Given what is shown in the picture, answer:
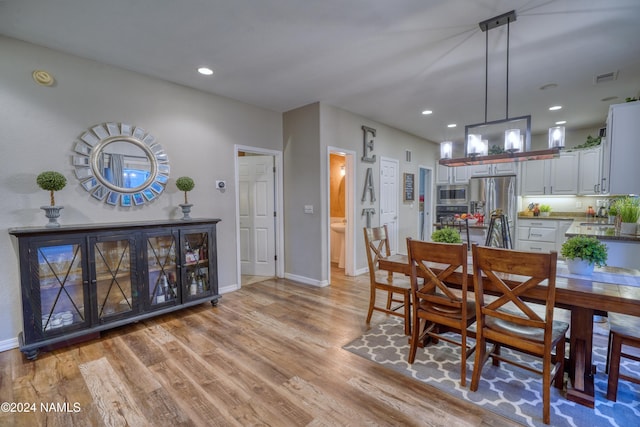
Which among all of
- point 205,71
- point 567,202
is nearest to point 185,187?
point 205,71

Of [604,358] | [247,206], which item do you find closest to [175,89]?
[247,206]

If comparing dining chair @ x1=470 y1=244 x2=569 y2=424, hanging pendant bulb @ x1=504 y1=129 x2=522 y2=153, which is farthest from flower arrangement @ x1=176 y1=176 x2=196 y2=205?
hanging pendant bulb @ x1=504 y1=129 x2=522 y2=153

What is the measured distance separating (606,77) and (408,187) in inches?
133

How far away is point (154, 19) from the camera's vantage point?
2266 millimetres

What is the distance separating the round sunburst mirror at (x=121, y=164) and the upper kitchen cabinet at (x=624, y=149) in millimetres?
4903

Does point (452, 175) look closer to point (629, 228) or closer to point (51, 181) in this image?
point (629, 228)

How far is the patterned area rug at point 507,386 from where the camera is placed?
5.62 ft

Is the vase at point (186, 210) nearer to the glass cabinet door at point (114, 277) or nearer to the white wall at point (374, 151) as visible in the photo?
the glass cabinet door at point (114, 277)

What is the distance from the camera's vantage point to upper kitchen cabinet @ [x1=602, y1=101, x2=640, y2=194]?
9.52 feet

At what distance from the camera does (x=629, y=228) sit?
10.7 ft

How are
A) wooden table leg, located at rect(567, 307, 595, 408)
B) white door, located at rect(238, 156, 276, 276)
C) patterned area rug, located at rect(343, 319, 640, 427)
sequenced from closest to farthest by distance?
1. patterned area rug, located at rect(343, 319, 640, 427)
2. wooden table leg, located at rect(567, 307, 595, 408)
3. white door, located at rect(238, 156, 276, 276)

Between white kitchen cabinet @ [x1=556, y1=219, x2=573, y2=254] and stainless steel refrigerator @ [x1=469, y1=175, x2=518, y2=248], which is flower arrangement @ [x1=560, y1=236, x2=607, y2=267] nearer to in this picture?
stainless steel refrigerator @ [x1=469, y1=175, x2=518, y2=248]

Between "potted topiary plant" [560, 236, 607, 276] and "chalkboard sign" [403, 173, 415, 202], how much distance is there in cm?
406

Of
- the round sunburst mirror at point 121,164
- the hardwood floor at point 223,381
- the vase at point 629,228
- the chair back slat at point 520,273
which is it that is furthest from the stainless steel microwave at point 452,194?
the round sunburst mirror at point 121,164
